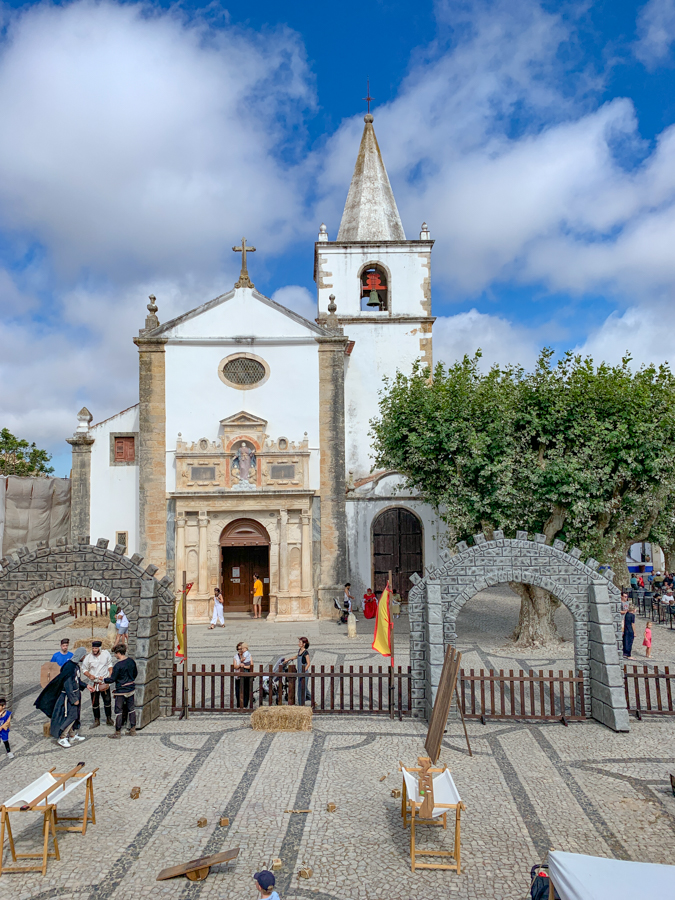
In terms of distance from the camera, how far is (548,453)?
54.1 feet

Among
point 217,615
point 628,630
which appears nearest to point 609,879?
point 628,630

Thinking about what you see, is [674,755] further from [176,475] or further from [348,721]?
[176,475]

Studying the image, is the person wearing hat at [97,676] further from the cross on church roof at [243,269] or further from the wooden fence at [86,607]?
the cross on church roof at [243,269]

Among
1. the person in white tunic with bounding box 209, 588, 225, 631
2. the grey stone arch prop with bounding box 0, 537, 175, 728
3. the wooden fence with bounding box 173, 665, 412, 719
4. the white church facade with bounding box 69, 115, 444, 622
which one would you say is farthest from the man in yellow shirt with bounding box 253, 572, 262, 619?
the grey stone arch prop with bounding box 0, 537, 175, 728

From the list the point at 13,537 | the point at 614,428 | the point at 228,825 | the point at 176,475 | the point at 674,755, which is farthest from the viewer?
A: the point at 13,537

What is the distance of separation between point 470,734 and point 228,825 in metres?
4.84

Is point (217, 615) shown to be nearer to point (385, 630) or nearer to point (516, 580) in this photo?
point (385, 630)

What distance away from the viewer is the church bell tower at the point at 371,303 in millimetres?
27797

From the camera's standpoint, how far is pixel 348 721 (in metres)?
11.5

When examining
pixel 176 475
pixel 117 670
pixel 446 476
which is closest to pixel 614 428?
pixel 446 476

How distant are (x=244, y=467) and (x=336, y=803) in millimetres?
15773

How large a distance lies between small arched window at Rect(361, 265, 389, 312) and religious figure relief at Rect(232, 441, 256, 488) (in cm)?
1028

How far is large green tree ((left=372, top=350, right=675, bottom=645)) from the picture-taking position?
52.0 ft

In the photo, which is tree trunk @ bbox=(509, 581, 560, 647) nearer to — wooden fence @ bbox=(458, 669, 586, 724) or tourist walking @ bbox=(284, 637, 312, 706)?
wooden fence @ bbox=(458, 669, 586, 724)
